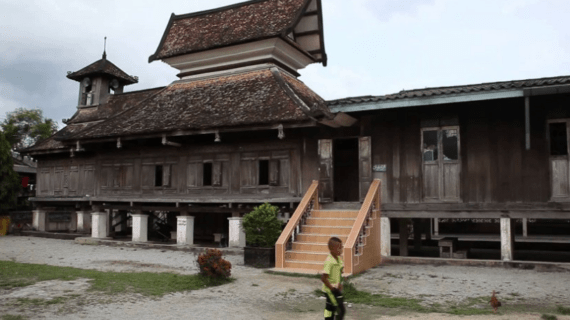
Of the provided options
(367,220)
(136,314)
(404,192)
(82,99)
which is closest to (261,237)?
(367,220)

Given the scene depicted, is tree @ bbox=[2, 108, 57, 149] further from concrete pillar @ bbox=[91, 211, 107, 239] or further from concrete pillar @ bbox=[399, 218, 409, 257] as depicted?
concrete pillar @ bbox=[399, 218, 409, 257]

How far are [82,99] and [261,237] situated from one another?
17.7 metres

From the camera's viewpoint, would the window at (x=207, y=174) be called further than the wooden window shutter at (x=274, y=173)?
Yes

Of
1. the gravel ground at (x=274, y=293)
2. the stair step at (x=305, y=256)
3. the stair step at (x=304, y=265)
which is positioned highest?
the stair step at (x=305, y=256)

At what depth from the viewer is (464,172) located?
14266 mm

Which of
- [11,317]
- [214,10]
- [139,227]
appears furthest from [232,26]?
[11,317]

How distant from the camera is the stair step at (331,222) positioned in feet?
46.8

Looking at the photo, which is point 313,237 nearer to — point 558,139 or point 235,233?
point 235,233

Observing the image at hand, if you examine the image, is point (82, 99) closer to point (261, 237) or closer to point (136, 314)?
point (261, 237)

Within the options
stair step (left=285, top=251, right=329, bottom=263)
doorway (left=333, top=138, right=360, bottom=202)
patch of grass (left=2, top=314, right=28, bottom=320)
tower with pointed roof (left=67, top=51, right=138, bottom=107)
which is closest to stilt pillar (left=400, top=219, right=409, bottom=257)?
doorway (left=333, top=138, right=360, bottom=202)

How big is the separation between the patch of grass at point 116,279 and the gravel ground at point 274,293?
344 mm

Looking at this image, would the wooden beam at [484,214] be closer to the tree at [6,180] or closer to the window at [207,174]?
the window at [207,174]

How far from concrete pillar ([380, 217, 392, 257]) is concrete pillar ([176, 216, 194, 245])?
24.1ft

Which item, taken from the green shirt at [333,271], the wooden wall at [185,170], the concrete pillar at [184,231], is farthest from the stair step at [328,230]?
the green shirt at [333,271]
